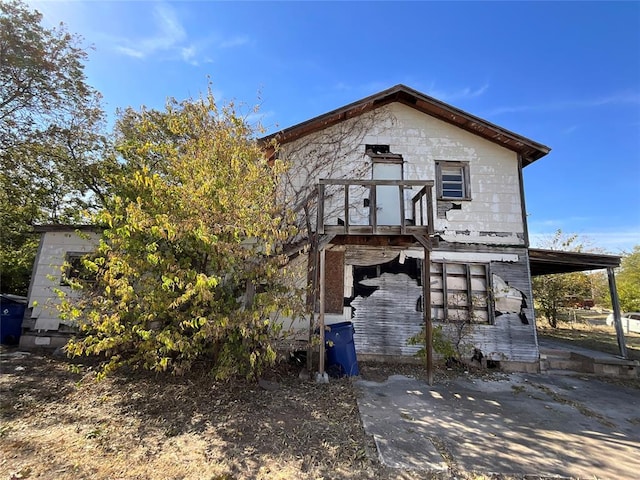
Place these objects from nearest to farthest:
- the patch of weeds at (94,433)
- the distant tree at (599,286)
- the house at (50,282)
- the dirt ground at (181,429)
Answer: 1. the dirt ground at (181,429)
2. the patch of weeds at (94,433)
3. the house at (50,282)
4. the distant tree at (599,286)

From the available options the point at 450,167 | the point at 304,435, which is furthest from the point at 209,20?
the point at 304,435

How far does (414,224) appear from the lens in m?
7.83

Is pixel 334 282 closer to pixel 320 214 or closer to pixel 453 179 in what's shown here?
pixel 320 214

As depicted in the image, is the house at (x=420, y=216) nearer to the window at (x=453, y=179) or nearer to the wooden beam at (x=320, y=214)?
the window at (x=453, y=179)

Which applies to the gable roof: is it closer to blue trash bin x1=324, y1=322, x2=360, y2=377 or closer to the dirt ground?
blue trash bin x1=324, y1=322, x2=360, y2=377

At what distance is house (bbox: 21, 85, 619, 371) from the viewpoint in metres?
7.68

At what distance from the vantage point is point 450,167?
8453mm

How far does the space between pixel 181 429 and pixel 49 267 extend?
724 centimetres

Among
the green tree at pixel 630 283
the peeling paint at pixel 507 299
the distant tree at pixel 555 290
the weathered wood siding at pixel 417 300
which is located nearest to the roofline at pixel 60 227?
the weathered wood siding at pixel 417 300

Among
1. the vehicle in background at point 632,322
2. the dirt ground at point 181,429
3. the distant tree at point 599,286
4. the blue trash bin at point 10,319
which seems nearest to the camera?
the dirt ground at point 181,429

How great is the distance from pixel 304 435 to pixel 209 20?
885 cm

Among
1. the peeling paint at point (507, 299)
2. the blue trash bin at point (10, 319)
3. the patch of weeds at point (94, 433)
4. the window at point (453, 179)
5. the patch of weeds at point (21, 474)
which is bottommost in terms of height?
the patch of weeds at point (21, 474)

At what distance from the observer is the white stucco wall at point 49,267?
8.00m

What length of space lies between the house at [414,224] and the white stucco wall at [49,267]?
1.1 inches
